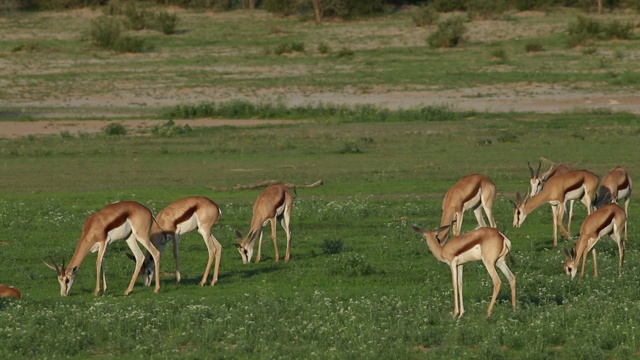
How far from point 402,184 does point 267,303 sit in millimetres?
9358

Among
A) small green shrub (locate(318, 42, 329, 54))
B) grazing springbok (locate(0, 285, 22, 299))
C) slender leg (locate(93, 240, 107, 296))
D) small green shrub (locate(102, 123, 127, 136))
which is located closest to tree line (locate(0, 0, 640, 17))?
small green shrub (locate(318, 42, 329, 54))

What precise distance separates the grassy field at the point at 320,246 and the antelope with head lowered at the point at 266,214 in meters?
0.24

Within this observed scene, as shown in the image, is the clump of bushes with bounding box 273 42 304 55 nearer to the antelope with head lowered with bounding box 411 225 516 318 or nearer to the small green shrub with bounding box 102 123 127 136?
the small green shrub with bounding box 102 123 127 136

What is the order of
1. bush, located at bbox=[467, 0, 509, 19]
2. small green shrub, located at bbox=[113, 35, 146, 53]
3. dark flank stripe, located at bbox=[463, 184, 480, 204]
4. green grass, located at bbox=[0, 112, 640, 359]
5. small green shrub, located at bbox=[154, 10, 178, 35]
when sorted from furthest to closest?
bush, located at bbox=[467, 0, 509, 19] → small green shrub, located at bbox=[154, 10, 178, 35] → small green shrub, located at bbox=[113, 35, 146, 53] → dark flank stripe, located at bbox=[463, 184, 480, 204] → green grass, located at bbox=[0, 112, 640, 359]

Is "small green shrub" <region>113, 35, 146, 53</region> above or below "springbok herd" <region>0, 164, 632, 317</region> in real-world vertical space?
below

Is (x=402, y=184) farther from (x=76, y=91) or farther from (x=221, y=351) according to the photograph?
(x=76, y=91)

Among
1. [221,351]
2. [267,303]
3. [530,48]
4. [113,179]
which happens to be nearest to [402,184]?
[113,179]

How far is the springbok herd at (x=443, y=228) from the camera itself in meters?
10.2

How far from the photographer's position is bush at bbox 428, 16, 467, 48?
142ft

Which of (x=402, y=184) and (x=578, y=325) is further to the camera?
(x=402, y=184)

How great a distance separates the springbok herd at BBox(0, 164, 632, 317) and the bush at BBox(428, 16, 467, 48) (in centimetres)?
2771

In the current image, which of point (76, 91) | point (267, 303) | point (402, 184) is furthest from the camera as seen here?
point (76, 91)

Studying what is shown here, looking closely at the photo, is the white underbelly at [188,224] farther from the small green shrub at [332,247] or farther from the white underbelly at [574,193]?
the white underbelly at [574,193]

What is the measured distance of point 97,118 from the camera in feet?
97.8
